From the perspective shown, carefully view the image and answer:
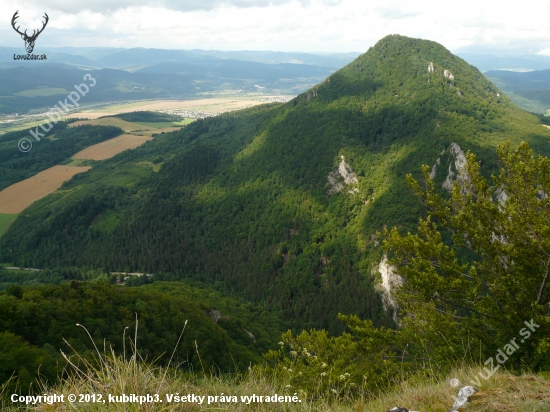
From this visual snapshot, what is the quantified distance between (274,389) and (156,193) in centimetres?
14989

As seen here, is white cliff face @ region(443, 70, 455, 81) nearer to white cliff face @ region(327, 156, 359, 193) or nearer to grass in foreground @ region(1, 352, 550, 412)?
white cliff face @ region(327, 156, 359, 193)

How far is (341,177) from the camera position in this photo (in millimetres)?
122688

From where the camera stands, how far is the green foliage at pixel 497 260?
1332 cm

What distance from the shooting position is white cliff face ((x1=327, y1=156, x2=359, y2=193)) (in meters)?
120

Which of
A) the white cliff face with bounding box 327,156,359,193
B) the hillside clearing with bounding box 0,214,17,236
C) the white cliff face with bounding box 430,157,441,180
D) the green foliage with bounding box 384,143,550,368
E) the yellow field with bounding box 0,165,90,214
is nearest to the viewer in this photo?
the green foliage with bounding box 384,143,550,368

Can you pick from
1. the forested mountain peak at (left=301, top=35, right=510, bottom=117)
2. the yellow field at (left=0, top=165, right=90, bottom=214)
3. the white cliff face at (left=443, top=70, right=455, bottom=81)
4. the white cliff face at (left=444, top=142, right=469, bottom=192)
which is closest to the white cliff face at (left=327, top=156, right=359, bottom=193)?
the white cliff face at (left=444, top=142, right=469, bottom=192)

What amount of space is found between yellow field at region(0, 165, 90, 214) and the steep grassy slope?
29.4ft

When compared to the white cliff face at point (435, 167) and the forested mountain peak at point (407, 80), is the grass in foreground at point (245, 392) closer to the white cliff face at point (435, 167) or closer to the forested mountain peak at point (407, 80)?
the white cliff face at point (435, 167)

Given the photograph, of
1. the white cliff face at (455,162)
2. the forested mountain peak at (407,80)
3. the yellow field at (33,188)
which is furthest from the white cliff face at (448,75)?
the yellow field at (33,188)

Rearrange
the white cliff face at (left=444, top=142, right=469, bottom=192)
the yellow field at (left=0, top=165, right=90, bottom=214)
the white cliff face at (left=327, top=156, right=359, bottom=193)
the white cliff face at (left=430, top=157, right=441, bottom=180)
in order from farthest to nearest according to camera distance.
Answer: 1. the yellow field at (left=0, top=165, right=90, bottom=214)
2. the white cliff face at (left=327, top=156, right=359, bottom=193)
3. the white cliff face at (left=430, top=157, right=441, bottom=180)
4. the white cliff face at (left=444, top=142, right=469, bottom=192)

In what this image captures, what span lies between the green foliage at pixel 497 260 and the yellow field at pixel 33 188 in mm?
161249

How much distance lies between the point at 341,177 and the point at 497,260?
4312 inches

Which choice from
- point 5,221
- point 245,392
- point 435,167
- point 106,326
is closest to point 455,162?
point 435,167

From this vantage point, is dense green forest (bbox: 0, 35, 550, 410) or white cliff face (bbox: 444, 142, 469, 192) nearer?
A: dense green forest (bbox: 0, 35, 550, 410)
